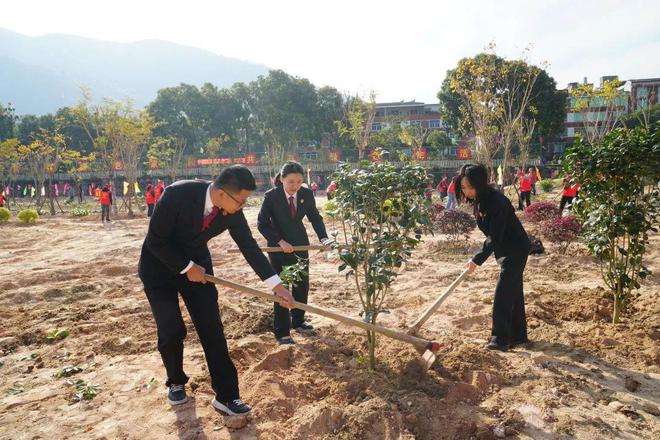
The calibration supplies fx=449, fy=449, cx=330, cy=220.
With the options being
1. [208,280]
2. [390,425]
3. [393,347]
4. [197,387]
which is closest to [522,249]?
[393,347]

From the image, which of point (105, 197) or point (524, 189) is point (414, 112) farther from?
point (105, 197)

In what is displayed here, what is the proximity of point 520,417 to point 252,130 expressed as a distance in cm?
4777

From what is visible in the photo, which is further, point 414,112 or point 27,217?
point 414,112

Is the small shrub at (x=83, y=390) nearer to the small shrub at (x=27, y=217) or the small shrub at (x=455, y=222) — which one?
the small shrub at (x=455, y=222)

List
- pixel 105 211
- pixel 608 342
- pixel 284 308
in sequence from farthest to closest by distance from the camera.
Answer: pixel 105 211 < pixel 284 308 < pixel 608 342

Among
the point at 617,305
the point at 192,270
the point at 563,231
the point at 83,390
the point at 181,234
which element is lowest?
the point at 83,390

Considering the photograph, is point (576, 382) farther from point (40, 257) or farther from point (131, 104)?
point (131, 104)

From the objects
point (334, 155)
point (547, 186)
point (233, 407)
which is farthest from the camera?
point (334, 155)

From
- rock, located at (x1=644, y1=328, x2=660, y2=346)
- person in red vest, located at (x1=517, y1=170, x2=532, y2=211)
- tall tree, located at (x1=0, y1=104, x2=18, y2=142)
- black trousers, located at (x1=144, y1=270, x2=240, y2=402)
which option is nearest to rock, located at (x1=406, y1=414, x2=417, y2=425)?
black trousers, located at (x1=144, y1=270, x2=240, y2=402)

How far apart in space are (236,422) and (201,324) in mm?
698

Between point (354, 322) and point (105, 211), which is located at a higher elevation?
point (354, 322)

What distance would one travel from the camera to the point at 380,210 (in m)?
3.36

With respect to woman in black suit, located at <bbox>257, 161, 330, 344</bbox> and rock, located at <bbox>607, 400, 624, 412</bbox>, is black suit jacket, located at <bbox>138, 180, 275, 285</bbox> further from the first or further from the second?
rock, located at <bbox>607, 400, 624, 412</bbox>

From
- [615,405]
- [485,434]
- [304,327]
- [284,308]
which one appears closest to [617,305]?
[615,405]
